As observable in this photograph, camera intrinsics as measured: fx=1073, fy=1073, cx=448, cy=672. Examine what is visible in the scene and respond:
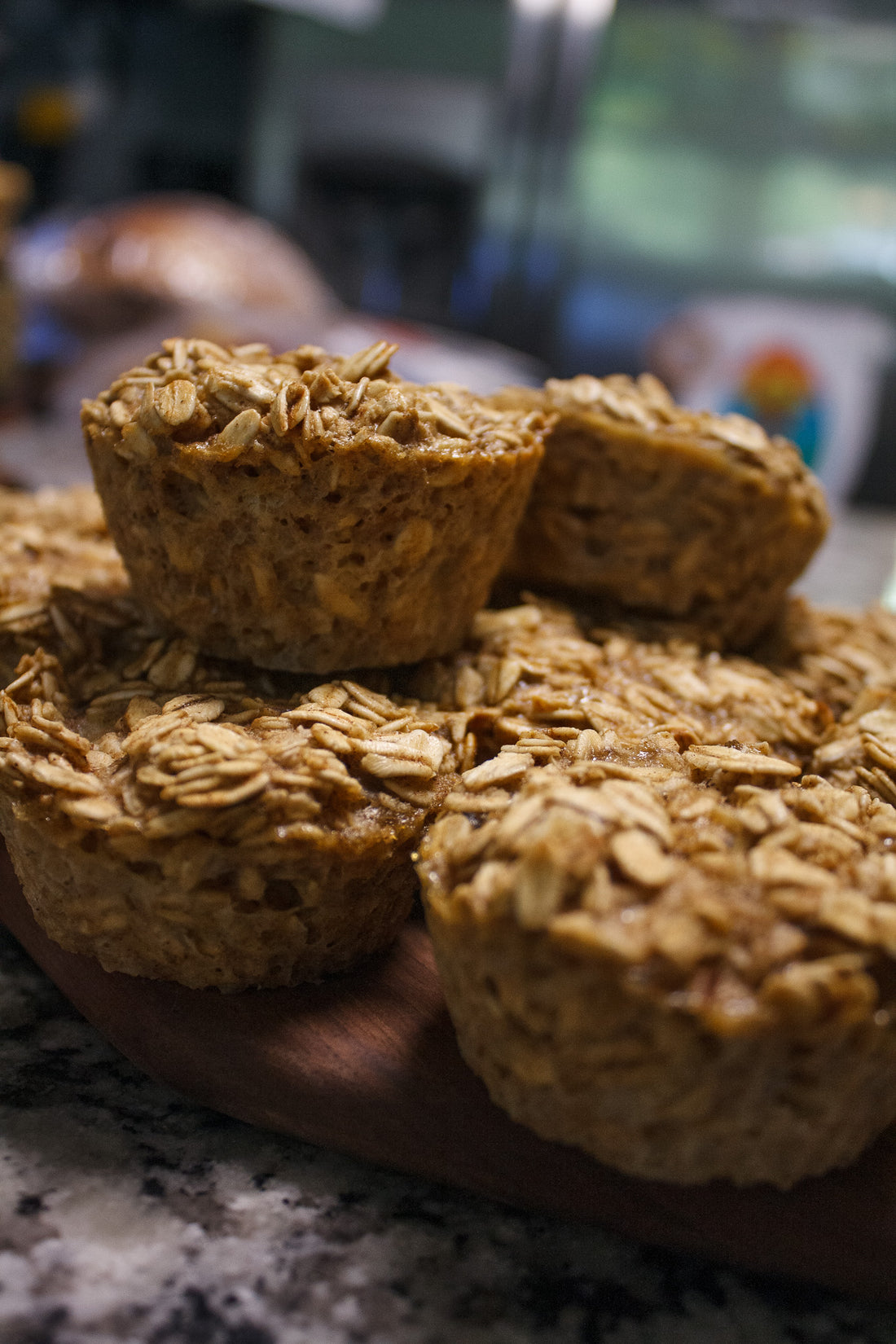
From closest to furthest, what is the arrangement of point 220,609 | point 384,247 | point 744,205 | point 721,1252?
point 721,1252, point 220,609, point 744,205, point 384,247

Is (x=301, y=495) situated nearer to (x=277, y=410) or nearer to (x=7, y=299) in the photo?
(x=277, y=410)

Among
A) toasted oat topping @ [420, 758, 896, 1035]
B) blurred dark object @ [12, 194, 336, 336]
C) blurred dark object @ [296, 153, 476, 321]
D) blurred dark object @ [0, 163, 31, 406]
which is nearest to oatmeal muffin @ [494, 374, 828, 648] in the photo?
toasted oat topping @ [420, 758, 896, 1035]

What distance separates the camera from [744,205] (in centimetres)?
322

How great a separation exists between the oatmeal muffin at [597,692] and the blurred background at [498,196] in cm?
174

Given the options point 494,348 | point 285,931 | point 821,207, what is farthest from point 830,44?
point 285,931

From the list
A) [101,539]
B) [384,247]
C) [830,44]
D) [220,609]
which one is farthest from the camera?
[384,247]

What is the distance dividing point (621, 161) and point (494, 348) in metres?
0.66

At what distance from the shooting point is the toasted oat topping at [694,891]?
0.66 meters

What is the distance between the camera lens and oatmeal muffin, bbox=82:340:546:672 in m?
0.93

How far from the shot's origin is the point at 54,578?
113cm

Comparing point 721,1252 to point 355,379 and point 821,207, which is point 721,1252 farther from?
point 821,207

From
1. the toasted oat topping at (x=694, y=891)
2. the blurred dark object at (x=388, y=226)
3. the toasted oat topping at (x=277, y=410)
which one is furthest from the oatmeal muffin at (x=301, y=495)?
the blurred dark object at (x=388, y=226)

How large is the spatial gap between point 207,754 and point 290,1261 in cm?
36

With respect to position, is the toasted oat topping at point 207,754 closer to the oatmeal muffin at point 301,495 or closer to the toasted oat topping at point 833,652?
the oatmeal muffin at point 301,495
